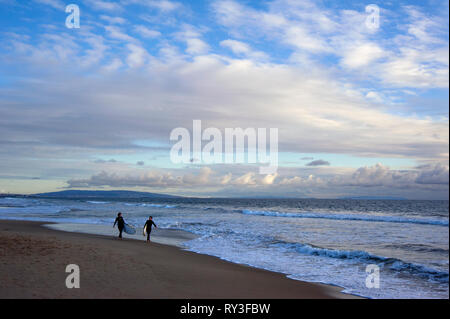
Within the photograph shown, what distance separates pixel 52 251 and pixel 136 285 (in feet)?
19.7

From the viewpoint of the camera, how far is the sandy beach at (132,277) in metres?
8.12

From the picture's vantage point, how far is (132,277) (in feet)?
31.8

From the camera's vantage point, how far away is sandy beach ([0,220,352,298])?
812 centimetres
